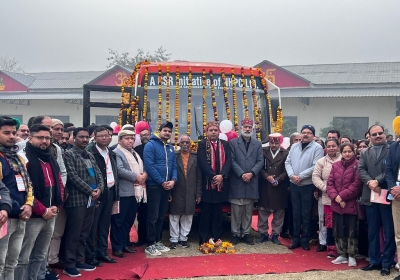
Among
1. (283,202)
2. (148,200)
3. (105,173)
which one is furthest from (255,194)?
(105,173)

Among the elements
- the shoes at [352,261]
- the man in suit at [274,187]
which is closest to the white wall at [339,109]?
the man in suit at [274,187]

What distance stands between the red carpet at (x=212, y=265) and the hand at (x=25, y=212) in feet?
5.26

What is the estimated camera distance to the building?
21594 mm

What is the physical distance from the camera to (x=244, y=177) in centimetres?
702

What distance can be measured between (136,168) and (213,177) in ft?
3.74

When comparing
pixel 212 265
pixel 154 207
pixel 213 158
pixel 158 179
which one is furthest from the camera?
pixel 213 158

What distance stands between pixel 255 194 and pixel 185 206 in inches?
43.0

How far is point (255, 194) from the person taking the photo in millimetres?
7137

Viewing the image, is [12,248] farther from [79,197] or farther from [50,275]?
[79,197]

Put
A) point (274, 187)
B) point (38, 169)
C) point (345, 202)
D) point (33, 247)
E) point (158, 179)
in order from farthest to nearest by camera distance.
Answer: point (274, 187), point (158, 179), point (345, 202), point (33, 247), point (38, 169)

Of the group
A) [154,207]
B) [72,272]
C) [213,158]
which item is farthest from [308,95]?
[72,272]

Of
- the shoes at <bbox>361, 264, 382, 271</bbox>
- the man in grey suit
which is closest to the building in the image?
the man in grey suit

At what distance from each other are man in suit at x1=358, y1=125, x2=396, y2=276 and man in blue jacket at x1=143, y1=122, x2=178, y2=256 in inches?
102

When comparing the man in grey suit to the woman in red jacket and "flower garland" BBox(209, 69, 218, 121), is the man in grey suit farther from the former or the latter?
the woman in red jacket
